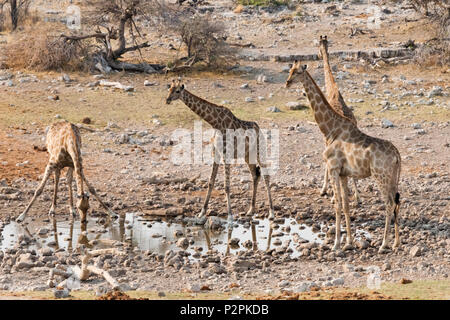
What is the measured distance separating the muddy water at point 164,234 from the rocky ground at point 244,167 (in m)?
0.13

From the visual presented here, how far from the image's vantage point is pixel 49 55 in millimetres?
21625

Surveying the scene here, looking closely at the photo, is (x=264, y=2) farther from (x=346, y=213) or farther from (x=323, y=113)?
(x=346, y=213)

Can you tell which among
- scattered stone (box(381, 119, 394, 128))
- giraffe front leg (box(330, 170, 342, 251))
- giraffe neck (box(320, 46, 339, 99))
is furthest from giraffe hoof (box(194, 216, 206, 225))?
scattered stone (box(381, 119, 394, 128))

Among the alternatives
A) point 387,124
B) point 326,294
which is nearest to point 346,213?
point 326,294

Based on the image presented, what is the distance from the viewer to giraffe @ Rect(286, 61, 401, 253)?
11.5 m

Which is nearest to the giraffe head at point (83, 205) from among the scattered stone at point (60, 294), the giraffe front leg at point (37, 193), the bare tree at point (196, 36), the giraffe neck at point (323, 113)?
the giraffe front leg at point (37, 193)

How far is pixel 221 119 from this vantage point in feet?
44.9

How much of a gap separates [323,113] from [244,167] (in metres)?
3.99

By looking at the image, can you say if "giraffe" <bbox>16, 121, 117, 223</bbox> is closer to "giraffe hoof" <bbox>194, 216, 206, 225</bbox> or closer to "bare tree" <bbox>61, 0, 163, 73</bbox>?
"giraffe hoof" <bbox>194, 216, 206, 225</bbox>

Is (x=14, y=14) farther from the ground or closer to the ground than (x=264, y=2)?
closer to the ground

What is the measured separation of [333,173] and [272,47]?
48.0 ft

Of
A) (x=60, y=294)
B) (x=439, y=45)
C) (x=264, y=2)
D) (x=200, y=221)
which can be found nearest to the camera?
(x=60, y=294)

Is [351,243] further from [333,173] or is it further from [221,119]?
[221,119]
